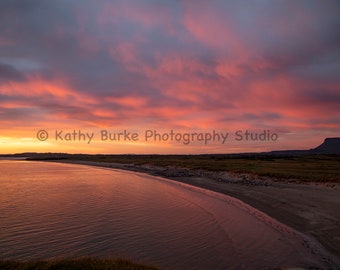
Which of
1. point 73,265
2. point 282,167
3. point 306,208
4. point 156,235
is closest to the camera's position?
point 73,265

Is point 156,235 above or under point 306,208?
under

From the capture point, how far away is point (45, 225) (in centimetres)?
1702

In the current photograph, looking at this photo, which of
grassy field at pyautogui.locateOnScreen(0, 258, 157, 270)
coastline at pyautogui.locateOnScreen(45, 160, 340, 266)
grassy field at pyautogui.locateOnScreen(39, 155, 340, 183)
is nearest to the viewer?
grassy field at pyautogui.locateOnScreen(0, 258, 157, 270)

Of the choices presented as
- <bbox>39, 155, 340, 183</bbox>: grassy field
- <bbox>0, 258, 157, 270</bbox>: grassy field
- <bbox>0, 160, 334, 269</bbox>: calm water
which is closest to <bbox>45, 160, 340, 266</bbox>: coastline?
<bbox>0, 160, 334, 269</bbox>: calm water

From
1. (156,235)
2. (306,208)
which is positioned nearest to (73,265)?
(156,235)

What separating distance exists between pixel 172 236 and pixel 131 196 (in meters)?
15.1

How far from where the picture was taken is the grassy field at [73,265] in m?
9.47

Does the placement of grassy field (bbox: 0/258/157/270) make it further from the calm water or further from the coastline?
the coastline

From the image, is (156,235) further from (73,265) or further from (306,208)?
(306,208)

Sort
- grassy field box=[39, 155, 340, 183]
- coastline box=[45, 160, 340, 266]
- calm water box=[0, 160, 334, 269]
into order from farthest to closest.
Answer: grassy field box=[39, 155, 340, 183] → coastline box=[45, 160, 340, 266] → calm water box=[0, 160, 334, 269]

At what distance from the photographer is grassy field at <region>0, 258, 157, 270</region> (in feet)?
31.1

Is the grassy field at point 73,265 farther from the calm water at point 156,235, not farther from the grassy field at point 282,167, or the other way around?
the grassy field at point 282,167

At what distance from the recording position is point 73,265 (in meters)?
9.63

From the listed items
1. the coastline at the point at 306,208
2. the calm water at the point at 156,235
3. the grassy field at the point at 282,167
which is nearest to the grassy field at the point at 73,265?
the calm water at the point at 156,235
